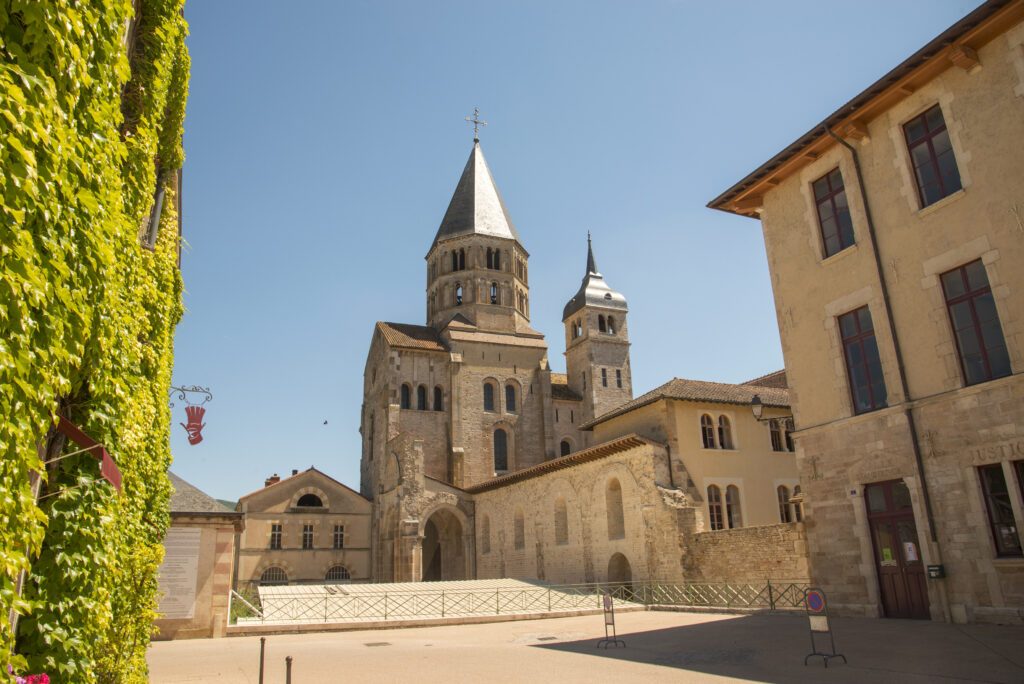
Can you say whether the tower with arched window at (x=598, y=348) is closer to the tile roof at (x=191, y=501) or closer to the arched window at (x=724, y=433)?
the arched window at (x=724, y=433)

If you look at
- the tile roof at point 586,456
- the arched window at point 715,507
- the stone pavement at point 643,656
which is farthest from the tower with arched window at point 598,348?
the stone pavement at point 643,656

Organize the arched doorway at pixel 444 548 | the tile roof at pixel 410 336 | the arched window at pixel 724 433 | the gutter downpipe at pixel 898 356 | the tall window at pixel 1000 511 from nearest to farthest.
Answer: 1. the tall window at pixel 1000 511
2. the gutter downpipe at pixel 898 356
3. the arched window at pixel 724 433
4. the arched doorway at pixel 444 548
5. the tile roof at pixel 410 336

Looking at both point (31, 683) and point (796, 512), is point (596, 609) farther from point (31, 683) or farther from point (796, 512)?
point (31, 683)

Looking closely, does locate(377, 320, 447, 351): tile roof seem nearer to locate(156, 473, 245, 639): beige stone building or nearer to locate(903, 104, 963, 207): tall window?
locate(156, 473, 245, 639): beige stone building

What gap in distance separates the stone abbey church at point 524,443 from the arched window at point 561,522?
59 millimetres

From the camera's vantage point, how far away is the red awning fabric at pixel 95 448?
4977mm

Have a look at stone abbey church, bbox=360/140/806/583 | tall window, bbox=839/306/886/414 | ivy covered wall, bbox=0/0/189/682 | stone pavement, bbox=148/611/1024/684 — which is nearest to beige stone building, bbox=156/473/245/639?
stone pavement, bbox=148/611/1024/684

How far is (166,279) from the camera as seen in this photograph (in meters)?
10.6

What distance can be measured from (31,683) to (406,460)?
31927 millimetres

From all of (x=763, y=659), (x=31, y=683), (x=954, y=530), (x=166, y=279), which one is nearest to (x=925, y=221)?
(x=954, y=530)

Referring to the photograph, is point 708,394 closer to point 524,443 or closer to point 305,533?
point 524,443

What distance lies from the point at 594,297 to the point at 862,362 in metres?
31.9

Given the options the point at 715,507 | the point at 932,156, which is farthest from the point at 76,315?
the point at 715,507

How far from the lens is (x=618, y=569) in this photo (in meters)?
25.9
